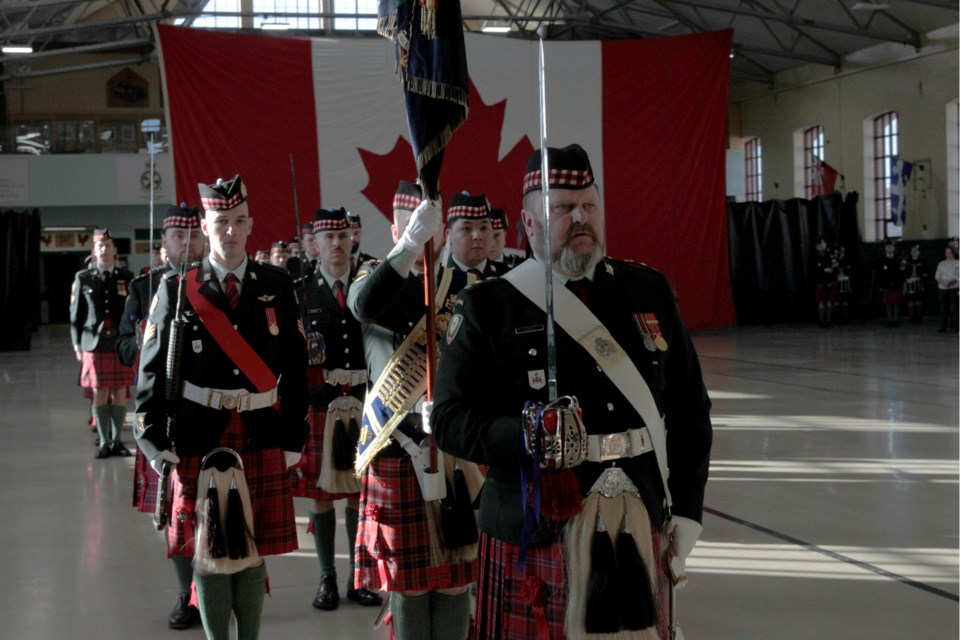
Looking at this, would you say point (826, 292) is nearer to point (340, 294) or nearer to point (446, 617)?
point (340, 294)

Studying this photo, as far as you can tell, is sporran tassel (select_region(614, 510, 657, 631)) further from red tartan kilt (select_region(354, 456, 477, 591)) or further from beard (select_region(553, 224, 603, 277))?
red tartan kilt (select_region(354, 456, 477, 591))

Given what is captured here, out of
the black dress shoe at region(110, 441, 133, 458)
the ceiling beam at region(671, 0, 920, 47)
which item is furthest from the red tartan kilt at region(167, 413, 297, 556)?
the ceiling beam at region(671, 0, 920, 47)

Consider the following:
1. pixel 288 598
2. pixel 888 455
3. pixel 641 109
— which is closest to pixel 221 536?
pixel 288 598

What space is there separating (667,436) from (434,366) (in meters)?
0.81

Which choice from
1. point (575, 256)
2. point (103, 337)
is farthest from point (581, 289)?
point (103, 337)

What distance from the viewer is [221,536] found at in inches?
129

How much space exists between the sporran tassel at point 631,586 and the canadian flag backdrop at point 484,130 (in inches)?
478

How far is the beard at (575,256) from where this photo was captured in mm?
2258

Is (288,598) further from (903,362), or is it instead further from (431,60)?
(903,362)

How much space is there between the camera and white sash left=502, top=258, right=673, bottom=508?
2.21m

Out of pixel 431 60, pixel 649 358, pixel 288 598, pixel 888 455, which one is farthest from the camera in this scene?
pixel 888 455

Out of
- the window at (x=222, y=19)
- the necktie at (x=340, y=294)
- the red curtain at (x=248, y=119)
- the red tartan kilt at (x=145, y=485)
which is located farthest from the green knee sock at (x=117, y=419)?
the window at (x=222, y=19)

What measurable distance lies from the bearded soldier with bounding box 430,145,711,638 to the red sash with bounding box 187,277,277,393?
1197mm

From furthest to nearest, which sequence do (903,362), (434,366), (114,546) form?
1. (903,362)
2. (114,546)
3. (434,366)
